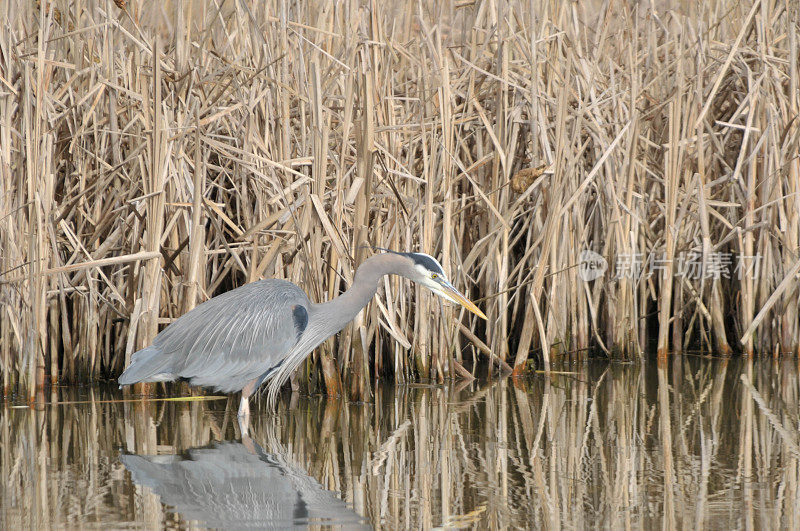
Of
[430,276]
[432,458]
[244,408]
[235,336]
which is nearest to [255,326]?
[235,336]

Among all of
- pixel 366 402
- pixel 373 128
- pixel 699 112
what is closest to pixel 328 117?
pixel 373 128

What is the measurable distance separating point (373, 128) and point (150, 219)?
1.20m

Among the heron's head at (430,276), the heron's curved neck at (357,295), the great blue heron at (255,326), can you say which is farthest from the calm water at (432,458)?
the heron's head at (430,276)

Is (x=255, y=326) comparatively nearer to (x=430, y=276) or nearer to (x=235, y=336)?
(x=235, y=336)

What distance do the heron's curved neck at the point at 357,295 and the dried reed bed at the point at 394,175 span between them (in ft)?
1.02

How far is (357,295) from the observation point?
4707 mm

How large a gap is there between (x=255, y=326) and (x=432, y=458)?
1.12 metres

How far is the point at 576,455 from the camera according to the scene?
4094mm

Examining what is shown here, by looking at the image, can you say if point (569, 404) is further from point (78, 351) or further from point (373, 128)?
point (78, 351)

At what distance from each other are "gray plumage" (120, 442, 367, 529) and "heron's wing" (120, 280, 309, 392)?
49cm

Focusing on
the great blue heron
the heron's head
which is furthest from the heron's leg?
the heron's head

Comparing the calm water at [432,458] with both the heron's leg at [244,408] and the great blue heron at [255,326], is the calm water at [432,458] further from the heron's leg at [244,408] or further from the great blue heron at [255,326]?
the great blue heron at [255,326]

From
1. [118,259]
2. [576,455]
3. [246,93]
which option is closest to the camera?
[576,455]

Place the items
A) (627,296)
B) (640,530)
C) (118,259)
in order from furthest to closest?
(627,296), (118,259), (640,530)
